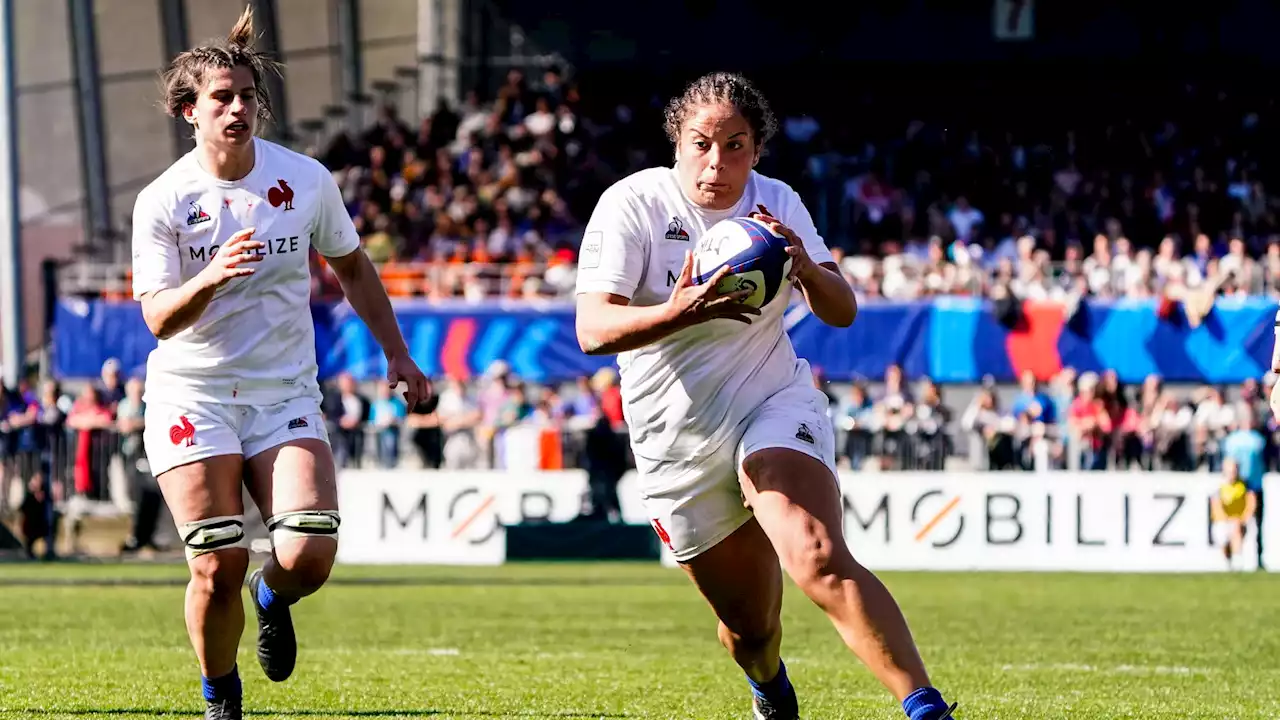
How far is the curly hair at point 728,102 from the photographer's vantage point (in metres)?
6.23

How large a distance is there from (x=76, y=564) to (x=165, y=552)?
1.60 meters

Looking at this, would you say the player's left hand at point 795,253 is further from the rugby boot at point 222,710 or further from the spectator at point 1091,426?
the spectator at point 1091,426

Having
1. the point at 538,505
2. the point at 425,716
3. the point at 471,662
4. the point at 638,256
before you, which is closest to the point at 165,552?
the point at 538,505

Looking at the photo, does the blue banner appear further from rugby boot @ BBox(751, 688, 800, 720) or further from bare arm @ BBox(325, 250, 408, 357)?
rugby boot @ BBox(751, 688, 800, 720)

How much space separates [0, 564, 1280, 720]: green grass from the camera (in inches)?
328

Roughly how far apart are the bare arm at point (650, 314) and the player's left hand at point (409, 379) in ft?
3.59

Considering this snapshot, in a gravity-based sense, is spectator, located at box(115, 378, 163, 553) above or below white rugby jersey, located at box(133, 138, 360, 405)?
below

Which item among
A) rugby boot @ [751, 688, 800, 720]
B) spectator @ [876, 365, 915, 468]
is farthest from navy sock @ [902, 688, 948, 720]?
spectator @ [876, 365, 915, 468]

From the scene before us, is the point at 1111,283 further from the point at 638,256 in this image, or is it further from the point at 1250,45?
Answer: the point at 638,256

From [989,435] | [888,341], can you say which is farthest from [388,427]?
[989,435]

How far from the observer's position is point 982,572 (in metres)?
19.7

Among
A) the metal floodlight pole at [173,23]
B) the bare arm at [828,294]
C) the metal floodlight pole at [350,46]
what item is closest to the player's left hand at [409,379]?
the bare arm at [828,294]

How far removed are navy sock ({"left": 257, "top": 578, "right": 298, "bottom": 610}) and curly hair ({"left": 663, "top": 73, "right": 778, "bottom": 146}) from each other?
6.86 feet

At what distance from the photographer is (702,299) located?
18.9ft
